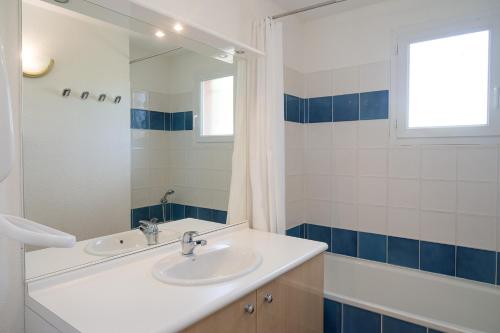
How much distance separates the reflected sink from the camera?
4.28 feet

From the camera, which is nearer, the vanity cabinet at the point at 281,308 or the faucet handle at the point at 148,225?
the vanity cabinet at the point at 281,308

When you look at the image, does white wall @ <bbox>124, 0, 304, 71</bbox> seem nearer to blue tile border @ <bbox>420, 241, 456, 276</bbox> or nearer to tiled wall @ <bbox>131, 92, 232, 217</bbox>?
tiled wall @ <bbox>131, 92, 232, 217</bbox>

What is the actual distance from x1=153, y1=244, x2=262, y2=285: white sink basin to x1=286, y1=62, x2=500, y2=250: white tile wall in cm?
93

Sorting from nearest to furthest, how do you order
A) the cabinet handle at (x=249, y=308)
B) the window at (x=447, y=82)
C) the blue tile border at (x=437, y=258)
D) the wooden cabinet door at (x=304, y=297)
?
the cabinet handle at (x=249, y=308), the wooden cabinet door at (x=304, y=297), the window at (x=447, y=82), the blue tile border at (x=437, y=258)

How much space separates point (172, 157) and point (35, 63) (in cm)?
70

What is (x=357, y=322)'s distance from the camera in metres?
1.73

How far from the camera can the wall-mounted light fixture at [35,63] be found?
3.57 ft

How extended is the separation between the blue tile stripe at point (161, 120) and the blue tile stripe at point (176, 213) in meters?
0.39

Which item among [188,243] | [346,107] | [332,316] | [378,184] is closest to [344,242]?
[378,184]

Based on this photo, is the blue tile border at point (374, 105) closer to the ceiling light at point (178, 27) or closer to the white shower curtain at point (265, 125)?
the white shower curtain at point (265, 125)

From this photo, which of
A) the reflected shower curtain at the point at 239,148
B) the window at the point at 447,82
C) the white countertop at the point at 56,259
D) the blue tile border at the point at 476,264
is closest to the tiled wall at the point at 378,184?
the blue tile border at the point at 476,264

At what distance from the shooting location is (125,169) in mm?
1438

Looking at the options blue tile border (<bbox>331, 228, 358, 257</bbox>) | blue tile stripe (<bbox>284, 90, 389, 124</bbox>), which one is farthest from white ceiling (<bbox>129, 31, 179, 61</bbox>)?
blue tile border (<bbox>331, 228, 358, 257</bbox>)

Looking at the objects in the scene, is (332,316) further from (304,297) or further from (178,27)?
(178,27)
